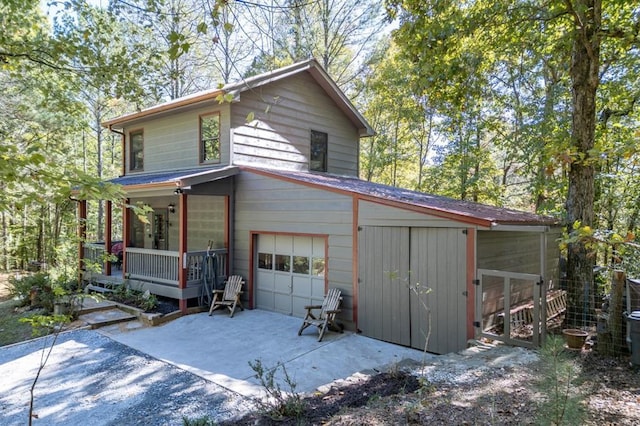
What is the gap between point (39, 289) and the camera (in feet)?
34.7

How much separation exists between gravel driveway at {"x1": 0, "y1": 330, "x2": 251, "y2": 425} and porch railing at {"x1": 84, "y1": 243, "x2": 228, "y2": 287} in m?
2.73

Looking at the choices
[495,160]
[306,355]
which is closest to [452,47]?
A: [306,355]

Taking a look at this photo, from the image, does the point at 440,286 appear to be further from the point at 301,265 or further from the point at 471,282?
the point at 301,265

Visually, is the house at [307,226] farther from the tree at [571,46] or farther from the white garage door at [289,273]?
the tree at [571,46]

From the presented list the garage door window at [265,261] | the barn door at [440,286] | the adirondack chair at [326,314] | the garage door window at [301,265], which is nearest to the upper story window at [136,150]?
the garage door window at [265,261]

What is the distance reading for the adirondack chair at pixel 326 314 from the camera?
7531 mm

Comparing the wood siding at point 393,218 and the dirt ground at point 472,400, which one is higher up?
the wood siding at point 393,218

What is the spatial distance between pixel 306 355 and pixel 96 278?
28.0 feet

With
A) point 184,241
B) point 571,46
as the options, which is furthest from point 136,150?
point 571,46

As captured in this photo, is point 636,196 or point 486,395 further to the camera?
point 636,196

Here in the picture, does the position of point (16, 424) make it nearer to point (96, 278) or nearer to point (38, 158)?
point (38, 158)

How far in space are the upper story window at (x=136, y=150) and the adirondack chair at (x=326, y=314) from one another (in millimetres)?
8748

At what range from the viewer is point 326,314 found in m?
7.61

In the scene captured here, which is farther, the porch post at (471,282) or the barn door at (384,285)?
the barn door at (384,285)
